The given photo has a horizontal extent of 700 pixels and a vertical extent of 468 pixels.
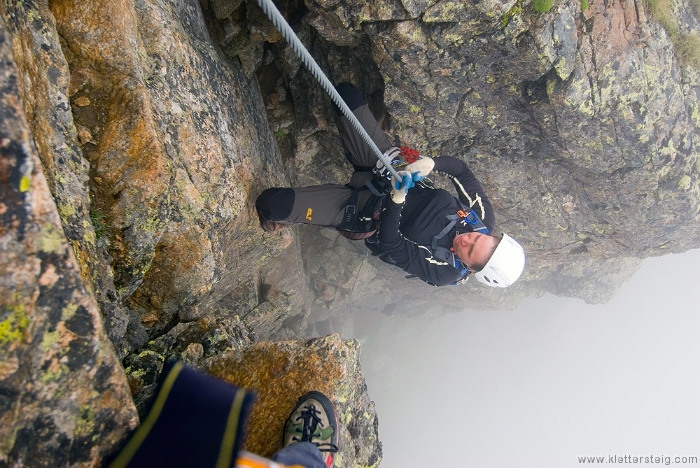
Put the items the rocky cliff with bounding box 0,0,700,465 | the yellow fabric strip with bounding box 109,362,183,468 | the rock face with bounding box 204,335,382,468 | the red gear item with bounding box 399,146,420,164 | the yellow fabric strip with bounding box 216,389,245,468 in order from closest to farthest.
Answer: the rocky cliff with bounding box 0,0,700,465 < the yellow fabric strip with bounding box 216,389,245,468 < the yellow fabric strip with bounding box 109,362,183,468 < the rock face with bounding box 204,335,382,468 < the red gear item with bounding box 399,146,420,164

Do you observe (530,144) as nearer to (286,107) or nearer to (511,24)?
(511,24)

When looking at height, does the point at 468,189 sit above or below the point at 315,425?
above

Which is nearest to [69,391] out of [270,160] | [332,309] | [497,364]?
[270,160]

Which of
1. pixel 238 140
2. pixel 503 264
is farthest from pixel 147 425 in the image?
pixel 503 264

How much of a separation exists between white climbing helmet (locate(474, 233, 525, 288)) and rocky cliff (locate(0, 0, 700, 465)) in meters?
2.89

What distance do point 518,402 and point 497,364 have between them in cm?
1899

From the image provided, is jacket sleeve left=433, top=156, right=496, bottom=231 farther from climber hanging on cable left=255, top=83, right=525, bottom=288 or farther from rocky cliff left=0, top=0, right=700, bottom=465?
rocky cliff left=0, top=0, right=700, bottom=465

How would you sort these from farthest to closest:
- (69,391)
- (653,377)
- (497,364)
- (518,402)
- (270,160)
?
(653,377)
(518,402)
(497,364)
(270,160)
(69,391)

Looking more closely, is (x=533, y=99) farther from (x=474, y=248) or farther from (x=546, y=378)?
(x=546, y=378)

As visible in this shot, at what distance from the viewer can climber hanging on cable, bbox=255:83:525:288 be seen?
283 inches

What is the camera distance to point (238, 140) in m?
6.95

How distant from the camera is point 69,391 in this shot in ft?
9.00

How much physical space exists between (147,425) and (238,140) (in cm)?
499

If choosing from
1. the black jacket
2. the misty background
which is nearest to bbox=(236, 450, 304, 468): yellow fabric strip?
the black jacket
